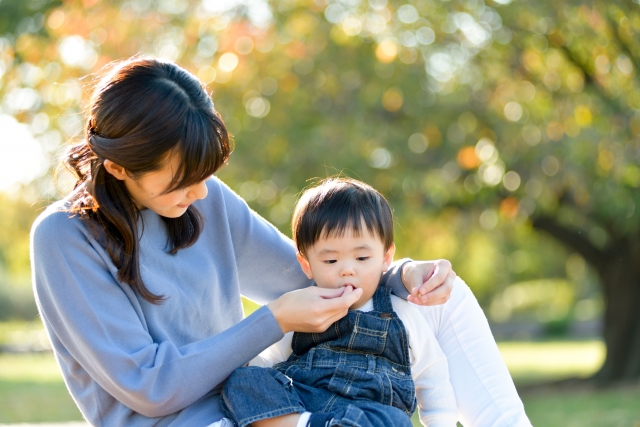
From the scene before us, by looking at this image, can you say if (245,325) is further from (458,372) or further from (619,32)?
(619,32)

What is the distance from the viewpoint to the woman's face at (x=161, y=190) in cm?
196

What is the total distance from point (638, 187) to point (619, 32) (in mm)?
1499

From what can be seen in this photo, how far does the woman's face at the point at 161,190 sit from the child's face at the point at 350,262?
40cm

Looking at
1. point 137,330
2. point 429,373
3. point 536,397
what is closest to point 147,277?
point 137,330

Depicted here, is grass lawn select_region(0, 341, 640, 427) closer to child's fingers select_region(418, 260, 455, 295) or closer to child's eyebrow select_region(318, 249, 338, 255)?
child's fingers select_region(418, 260, 455, 295)

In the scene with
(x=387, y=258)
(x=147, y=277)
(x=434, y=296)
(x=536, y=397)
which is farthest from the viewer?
(x=536, y=397)

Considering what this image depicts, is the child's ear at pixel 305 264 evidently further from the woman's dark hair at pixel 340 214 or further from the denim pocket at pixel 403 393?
the denim pocket at pixel 403 393

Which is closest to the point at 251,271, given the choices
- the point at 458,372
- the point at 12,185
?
the point at 458,372

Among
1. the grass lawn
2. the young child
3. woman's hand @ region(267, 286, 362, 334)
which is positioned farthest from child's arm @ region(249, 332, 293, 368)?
the grass lawn

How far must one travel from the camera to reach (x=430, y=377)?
7.43 feet

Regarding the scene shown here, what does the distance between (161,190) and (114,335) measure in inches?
14.5

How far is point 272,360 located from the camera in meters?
2.35

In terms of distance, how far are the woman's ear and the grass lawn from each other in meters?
6.74

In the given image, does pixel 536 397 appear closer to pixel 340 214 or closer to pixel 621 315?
pixel 621 315
